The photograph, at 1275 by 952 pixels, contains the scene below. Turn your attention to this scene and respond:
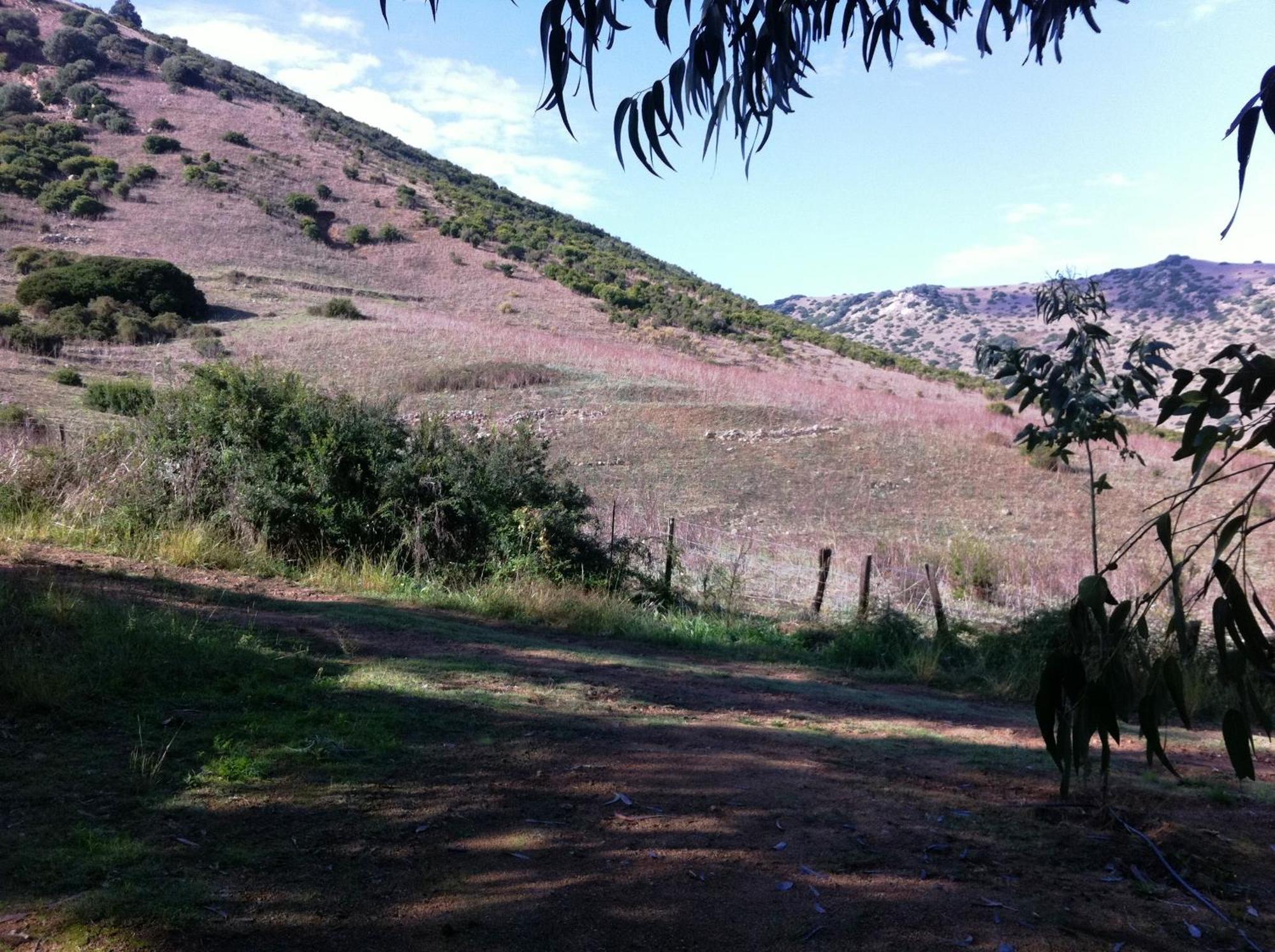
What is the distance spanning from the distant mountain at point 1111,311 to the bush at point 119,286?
32.5 m

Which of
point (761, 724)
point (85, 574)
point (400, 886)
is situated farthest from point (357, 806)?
point (85, 574)

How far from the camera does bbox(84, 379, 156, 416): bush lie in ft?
63.2

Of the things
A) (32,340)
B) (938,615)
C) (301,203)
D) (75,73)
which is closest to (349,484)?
(938,615)

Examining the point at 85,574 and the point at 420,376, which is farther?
the point at 420,376

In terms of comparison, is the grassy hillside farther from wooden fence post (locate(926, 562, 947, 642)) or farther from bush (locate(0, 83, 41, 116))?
wooden fence post (locate(926, 562, 947, 642))

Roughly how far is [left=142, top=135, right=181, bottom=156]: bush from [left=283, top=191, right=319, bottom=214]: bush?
7.44m

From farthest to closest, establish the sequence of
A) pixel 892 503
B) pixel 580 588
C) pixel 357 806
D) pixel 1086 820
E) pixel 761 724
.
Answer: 1. pixel 892 503
2. pixel 580 588
3. pixel 761 724
4. pixel 1086 820
5. pixel 357 806

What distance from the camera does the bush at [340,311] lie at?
38.9m

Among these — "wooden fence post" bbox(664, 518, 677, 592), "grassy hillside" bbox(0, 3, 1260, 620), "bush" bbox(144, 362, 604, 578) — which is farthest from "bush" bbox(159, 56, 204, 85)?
"wooden fence post" bbox(664, 518, 677, 592)

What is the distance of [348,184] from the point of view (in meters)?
64.6

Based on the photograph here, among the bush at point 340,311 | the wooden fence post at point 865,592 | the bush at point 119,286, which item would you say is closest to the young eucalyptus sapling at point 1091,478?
the wooden fence post at point 865,592

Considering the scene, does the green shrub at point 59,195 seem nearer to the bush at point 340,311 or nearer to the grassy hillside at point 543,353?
the grassy hillside at point 543,353

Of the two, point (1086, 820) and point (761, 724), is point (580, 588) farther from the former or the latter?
point (1086, 820)

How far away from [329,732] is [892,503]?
19594 millimetres
